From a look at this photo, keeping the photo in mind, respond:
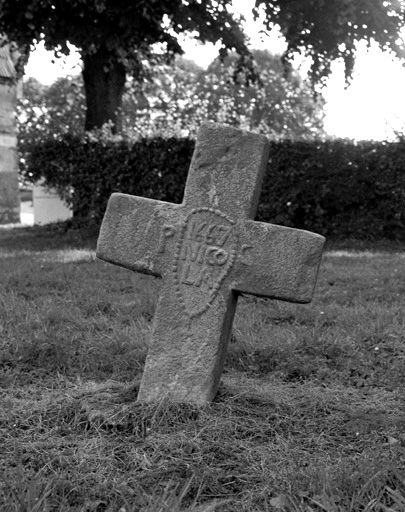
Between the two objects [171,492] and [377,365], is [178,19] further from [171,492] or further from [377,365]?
[171,492]

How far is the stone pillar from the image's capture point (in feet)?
73.8

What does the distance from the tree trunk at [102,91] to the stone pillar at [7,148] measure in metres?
6.93

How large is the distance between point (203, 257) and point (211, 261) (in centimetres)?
5

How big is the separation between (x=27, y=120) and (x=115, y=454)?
2927 cm

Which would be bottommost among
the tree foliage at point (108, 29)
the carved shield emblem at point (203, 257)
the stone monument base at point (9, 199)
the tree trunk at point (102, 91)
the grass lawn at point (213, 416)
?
the stone monument base at point (9, 199)

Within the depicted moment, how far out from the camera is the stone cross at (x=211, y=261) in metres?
4.31

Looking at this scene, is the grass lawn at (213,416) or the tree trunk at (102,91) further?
the tree trunk at (102,91)

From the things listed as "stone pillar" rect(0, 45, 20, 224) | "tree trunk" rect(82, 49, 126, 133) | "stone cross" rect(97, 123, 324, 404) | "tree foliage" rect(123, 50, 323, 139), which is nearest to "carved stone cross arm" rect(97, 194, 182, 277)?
"stone cross" rect(97, 123, 324, 404)

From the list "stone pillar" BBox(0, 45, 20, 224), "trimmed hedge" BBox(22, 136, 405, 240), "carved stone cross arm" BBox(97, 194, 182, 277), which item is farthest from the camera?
"stone pillar" BBox(0, 45, 20, 224)

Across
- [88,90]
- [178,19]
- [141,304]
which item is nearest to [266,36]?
[178,19]

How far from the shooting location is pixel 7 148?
22875mm

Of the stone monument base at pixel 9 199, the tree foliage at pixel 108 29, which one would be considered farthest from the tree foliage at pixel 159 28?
the stone monument base at pixel 9 199

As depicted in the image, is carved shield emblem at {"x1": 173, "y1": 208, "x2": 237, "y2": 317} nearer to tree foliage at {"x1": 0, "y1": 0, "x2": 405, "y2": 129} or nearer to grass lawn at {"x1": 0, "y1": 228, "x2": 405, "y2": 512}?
grass lawn at {"x1": 0, "y1": 228, "x2": 405, "y2": 512}

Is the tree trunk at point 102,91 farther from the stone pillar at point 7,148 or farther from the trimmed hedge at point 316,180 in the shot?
the stone pillar at point 7,148
